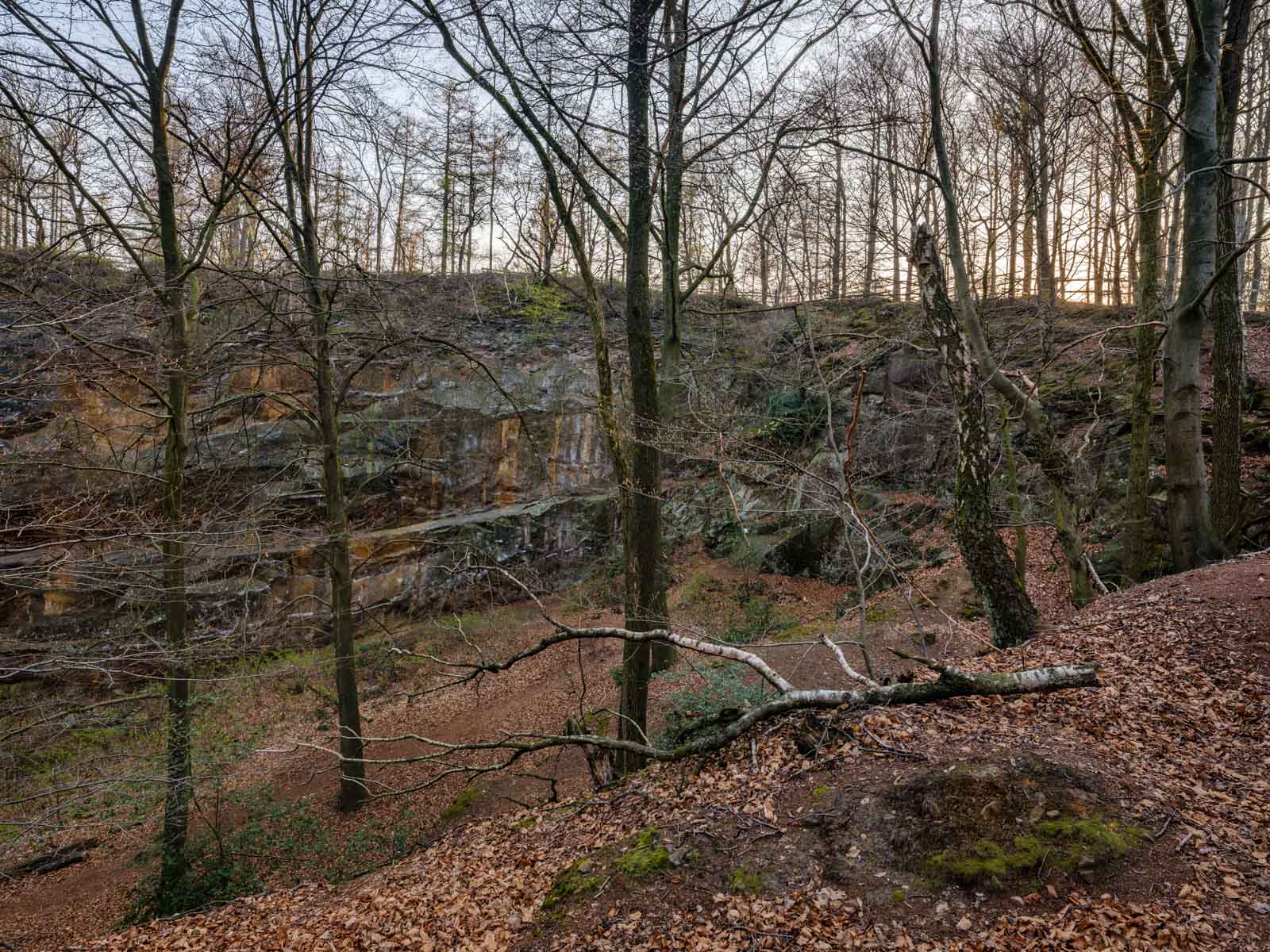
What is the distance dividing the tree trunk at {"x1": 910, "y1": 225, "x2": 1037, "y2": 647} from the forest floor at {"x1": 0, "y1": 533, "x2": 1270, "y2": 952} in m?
0.49

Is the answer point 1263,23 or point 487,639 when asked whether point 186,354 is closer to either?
point 487,639

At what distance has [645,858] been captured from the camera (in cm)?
378

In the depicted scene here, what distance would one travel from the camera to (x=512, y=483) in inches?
672

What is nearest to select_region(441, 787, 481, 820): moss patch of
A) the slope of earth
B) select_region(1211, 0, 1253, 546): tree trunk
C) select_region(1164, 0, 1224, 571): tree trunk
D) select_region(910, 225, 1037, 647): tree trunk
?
the slope of earth

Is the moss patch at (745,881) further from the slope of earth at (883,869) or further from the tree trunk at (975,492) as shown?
the tree trunk at (975,492)

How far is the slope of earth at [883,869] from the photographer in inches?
112

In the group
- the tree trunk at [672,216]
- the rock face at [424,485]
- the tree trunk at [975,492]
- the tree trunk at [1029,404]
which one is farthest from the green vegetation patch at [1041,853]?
the rock face at [424,485]

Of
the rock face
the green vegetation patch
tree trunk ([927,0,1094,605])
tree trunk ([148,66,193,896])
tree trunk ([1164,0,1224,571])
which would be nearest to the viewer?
the green vegetation patch

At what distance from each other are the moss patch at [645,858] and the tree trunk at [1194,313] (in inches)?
286

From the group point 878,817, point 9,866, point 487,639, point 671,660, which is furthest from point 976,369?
point 9,866

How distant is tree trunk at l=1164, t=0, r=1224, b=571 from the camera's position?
6602 millimetres

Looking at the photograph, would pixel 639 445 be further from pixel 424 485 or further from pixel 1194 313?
pixel 424 485

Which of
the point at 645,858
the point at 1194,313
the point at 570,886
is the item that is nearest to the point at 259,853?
the point at 570,886

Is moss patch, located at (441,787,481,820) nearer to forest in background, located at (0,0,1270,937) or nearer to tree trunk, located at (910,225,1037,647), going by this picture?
forest in background, located at (0,0,1270,937)
